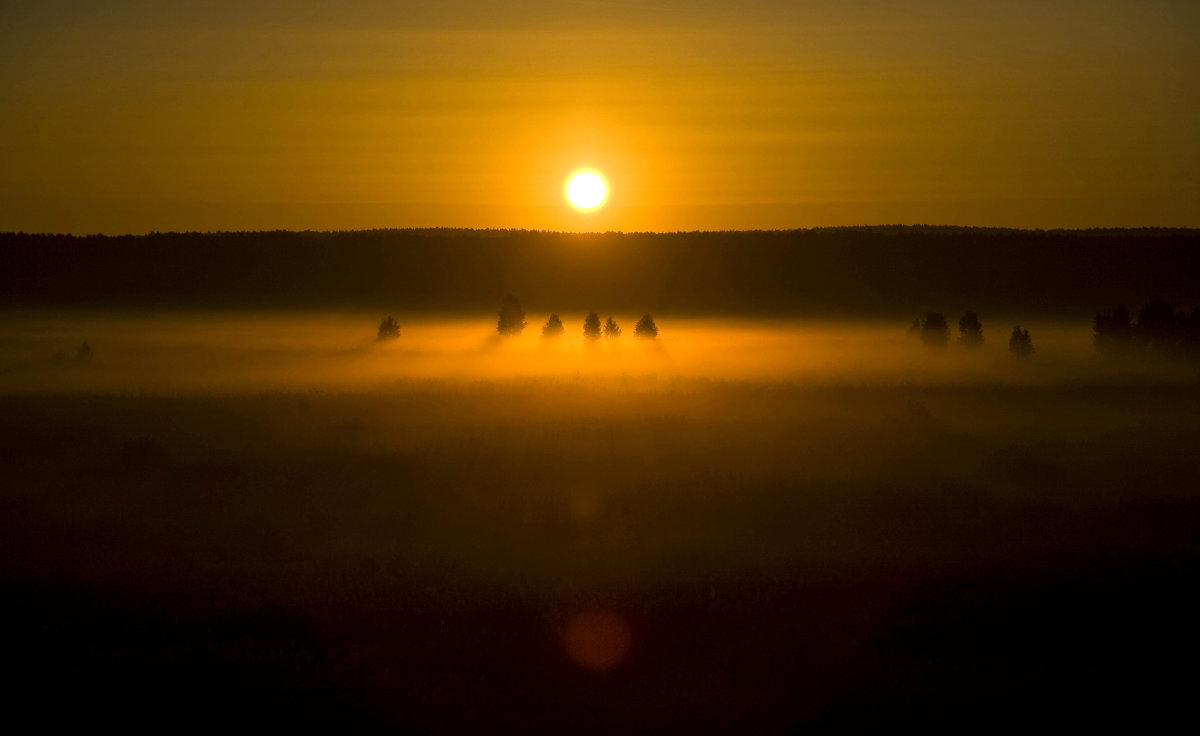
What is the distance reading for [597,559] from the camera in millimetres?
20016

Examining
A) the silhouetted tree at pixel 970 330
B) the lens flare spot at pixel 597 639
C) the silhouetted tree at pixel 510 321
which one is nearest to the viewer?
the lens flare spot at pixel 597 639

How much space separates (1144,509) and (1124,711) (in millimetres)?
11954

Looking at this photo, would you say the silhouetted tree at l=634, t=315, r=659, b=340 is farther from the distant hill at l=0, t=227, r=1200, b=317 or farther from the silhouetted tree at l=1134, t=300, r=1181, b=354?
the distant hill at l=0, t=227, r=1200, b=317

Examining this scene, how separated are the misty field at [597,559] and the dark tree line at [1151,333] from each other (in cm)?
2881

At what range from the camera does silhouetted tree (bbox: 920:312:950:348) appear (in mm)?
87419

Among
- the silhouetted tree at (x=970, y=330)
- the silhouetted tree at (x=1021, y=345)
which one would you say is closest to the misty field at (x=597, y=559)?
the silhouetted tree at (x=1021, y=345)

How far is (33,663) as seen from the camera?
1320cm

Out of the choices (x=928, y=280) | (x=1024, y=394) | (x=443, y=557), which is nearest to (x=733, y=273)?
(x=928, y=280)

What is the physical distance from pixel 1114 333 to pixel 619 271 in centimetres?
8201

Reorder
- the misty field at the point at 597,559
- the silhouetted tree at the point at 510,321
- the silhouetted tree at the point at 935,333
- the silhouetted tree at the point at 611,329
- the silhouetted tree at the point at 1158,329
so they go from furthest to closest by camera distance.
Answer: the silhouetted tree at the point at 510,321
the silhouetted tree at the point at 611,329
the silhouetted tree at the point at 935,333
the silhouetted tree at the point at 1158,329
the misty field at the point at 597,559

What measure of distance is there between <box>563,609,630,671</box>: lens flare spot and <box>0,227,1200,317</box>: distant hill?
125903 millimetres

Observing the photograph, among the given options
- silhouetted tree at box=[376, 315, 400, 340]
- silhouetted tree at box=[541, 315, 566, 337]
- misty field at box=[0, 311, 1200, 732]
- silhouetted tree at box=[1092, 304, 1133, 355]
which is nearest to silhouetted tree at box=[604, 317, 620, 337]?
silhouetted tree at box=[541, 315, 566, 337]

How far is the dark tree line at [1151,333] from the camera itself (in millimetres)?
74562

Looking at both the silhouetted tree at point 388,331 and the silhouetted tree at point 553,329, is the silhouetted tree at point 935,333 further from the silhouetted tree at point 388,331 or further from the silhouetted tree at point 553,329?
the silhouetted tree at point 388,331
